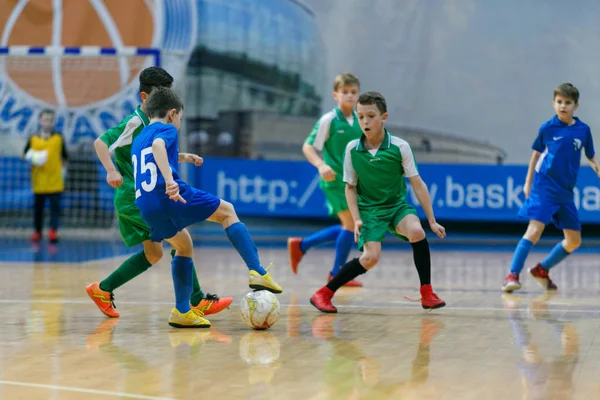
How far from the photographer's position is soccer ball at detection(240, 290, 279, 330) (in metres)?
5.84

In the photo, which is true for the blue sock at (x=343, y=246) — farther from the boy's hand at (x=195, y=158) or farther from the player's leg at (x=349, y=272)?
the boy's hand at (x=195, y=158)

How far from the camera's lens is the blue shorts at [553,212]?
8.09 meters

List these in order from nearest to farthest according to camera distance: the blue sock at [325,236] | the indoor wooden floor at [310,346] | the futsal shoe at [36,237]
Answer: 1. the indoor wooden floor at [310,346]
2. the blue sock at [325,236]
3. the futsal shoe at [36,237]

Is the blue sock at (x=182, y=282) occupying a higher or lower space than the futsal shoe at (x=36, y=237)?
higher

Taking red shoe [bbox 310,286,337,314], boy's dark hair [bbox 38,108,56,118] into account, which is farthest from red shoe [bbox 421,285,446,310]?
boy's dark hair [bbox 38,108,56,118]

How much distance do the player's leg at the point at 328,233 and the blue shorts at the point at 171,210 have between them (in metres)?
2.65

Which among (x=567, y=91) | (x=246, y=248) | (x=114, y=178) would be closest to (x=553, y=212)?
(x=567, y=91)

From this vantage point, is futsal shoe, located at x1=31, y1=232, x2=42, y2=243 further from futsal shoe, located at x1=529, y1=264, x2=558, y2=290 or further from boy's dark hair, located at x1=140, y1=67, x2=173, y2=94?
boy's dark hair, located at x1=140, y1=67, x2=173, y2=94

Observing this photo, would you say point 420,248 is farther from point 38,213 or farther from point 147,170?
point 38,213

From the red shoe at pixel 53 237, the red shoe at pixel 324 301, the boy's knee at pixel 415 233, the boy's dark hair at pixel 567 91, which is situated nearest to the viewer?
the boy's knee at pixel 415 233

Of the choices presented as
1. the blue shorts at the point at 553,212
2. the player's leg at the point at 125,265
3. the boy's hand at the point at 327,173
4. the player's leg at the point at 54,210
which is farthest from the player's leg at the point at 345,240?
the player's leg at the point at 54,210

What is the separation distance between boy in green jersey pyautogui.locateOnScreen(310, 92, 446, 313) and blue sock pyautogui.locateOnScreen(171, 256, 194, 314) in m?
1.06

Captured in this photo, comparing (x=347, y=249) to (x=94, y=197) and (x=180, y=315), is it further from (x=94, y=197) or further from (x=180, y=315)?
(x=94, y=197)

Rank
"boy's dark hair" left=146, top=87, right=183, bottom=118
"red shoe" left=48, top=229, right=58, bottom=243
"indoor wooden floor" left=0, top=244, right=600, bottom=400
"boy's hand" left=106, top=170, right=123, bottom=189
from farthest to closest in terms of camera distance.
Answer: "red shoe" left=48, top=229, right=58, bottom=243 → "boy's hand" left=106, top=170, right=123, bottom=189 → "boy's dark hair" left=146, top=87, right=183, bottom=118 → "indoor wooden floor" left=0, top=244, right=600, bottom=400
